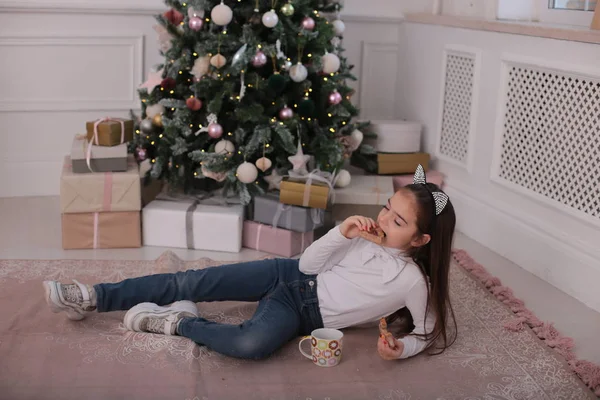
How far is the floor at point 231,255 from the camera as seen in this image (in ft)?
8.71

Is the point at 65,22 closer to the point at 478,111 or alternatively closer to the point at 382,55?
the point at 382,55

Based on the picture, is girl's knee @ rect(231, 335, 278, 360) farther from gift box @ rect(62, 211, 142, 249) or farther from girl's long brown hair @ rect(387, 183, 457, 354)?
gift box @ rect(62, 211, 142, 249)

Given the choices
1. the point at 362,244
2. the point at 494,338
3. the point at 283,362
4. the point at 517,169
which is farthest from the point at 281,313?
the point at 517,169

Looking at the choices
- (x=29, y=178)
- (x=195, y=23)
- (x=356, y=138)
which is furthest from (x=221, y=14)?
(x=29, y=178)

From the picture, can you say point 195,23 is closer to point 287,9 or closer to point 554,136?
point 287,9

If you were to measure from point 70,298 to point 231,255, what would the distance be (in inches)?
37.6

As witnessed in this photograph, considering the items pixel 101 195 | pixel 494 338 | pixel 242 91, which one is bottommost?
pixel 494 338

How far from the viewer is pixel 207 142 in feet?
11.1

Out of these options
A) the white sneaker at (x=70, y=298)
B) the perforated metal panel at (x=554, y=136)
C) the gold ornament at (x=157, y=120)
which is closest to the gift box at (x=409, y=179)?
the perforated metal panel at (x=554, y=136)

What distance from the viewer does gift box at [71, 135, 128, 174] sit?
3176 mm

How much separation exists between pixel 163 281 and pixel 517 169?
159 cm

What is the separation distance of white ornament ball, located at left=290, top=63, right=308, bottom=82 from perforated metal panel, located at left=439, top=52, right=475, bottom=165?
2.62ft

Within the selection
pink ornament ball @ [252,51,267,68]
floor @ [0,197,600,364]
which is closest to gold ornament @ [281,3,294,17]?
pink ornament ball @ [252,51,267,68]

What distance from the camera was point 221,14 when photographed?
10.2 ft
